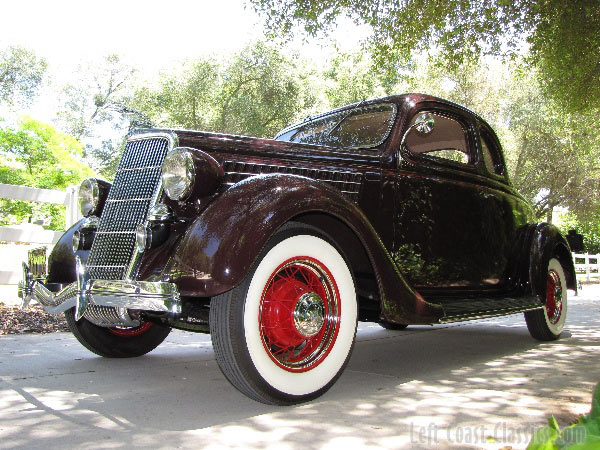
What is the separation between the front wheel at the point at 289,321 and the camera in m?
2.58

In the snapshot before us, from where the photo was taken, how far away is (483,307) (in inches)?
153

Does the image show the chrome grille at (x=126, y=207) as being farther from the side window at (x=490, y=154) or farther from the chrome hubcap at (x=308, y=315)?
the side window at (x=490, y=154)

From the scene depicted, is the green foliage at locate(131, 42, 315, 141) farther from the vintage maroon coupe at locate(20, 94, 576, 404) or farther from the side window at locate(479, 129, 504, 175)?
the vintage maroon coupe at locate(20, 94, 576, 404)

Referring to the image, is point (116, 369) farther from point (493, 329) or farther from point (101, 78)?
point (101, 78)

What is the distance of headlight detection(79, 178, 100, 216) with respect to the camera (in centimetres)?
377

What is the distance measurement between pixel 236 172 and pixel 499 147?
9.98ft

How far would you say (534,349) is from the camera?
4.59m

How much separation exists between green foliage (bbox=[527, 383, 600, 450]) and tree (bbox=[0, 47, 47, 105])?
3476 cm

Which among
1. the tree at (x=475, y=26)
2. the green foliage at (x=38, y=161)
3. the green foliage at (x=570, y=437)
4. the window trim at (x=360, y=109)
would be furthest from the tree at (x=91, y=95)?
the green foliage at (x=570, y=437)

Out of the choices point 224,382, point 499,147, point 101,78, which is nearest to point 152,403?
point 224,382

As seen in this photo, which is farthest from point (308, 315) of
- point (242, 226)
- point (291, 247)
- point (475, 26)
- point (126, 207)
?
point (475, 26)

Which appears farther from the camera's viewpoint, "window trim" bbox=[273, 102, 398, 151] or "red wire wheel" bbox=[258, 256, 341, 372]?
"window trim" bbox=[273, 102, 398, 151]

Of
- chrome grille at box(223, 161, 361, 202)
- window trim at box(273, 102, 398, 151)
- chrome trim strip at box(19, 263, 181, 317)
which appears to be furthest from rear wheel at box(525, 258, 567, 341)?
chrome trim strip at box(19, 263, 181, 317)

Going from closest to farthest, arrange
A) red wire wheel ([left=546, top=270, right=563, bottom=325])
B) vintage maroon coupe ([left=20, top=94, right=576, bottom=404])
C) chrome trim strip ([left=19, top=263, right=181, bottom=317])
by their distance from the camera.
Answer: chrome trim strip ([left=19, top=263, right=181, bottom=317]), vintage maroon coupe ([left=20, top=94, right=576, bottom=404]), red wire wheel ([left=546, top=270, right=563, bottom=325])
